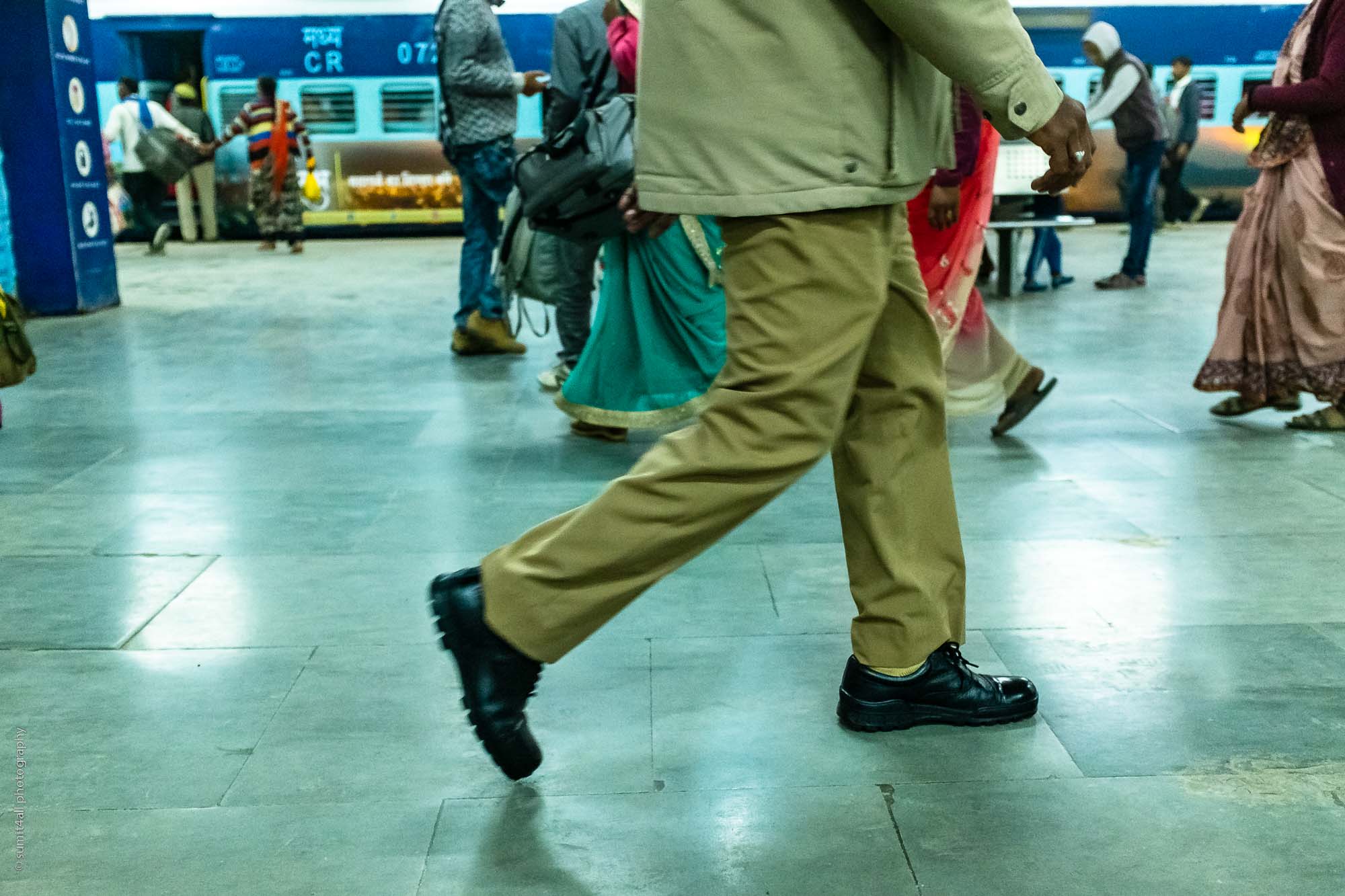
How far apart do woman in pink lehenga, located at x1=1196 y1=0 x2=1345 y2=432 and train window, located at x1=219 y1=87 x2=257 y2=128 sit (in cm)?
1256

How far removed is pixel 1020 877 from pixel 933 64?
3.78ft

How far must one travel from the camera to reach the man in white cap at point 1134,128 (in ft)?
31.2

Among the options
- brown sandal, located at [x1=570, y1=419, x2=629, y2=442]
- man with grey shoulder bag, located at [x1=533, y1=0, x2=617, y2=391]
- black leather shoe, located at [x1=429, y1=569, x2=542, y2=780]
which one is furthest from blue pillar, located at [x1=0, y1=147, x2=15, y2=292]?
black leather shoe, located at [x1=429, y1=569, x2=542, y2=780]

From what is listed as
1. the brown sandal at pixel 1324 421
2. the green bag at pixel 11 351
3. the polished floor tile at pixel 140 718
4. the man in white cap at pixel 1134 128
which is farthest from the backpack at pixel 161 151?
the polished floor tile at pixel 140 718

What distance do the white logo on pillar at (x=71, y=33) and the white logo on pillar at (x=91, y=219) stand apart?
103cm

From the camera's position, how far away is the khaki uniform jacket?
1934 millimetres

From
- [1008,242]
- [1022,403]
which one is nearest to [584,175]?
[1022,403]

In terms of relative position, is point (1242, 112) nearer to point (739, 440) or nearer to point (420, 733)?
point (739, 440)

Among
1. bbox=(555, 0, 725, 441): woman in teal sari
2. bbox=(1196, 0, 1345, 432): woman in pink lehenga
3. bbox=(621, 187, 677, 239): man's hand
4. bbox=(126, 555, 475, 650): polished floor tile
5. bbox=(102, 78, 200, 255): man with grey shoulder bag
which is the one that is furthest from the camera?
bbox=(102, 78, 200, 255): man with grey shoulder bag

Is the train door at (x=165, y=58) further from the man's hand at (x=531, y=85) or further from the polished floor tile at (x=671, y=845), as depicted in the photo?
the polished floor tile at (x=671, y=845)

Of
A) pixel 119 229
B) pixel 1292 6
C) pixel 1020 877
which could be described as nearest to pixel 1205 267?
pixel 1292 6

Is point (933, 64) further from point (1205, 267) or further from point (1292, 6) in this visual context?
point (1292, 6)

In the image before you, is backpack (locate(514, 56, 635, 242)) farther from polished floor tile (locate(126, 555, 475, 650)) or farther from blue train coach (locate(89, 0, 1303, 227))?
blue train coach (locate(89, 0, 1303, 227))

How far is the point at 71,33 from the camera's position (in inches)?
361
